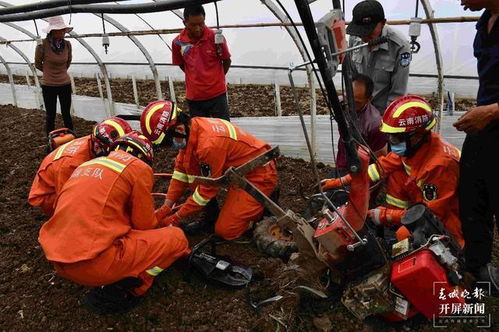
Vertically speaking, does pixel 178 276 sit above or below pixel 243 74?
below

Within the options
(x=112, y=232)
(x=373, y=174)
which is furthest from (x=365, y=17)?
(x=112, y=232)

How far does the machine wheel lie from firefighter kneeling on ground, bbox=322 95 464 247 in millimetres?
694

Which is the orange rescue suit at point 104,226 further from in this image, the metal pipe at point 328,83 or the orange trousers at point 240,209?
the metal pipe at point 328,83

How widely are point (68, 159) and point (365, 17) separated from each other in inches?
98.2

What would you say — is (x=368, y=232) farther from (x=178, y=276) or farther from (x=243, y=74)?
(x=243, y=74)

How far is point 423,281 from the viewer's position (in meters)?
2.20

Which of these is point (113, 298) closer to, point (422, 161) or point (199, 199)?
point (199, 199)

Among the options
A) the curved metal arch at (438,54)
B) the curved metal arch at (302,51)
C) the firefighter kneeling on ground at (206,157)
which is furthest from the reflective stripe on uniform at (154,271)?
the curved metal arch at (438,54)

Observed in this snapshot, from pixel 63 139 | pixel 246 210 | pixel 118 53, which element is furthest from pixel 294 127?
pixel 118 53

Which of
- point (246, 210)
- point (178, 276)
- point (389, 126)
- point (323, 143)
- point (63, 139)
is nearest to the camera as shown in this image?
point (389, 126)

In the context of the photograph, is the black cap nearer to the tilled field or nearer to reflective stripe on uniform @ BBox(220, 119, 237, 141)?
reflective stripe on uniform @ BBox(220, 119, 237, 141)

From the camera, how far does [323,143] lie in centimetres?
512

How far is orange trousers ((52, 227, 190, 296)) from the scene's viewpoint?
2670mm

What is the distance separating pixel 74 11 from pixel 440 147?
91.5 inches
